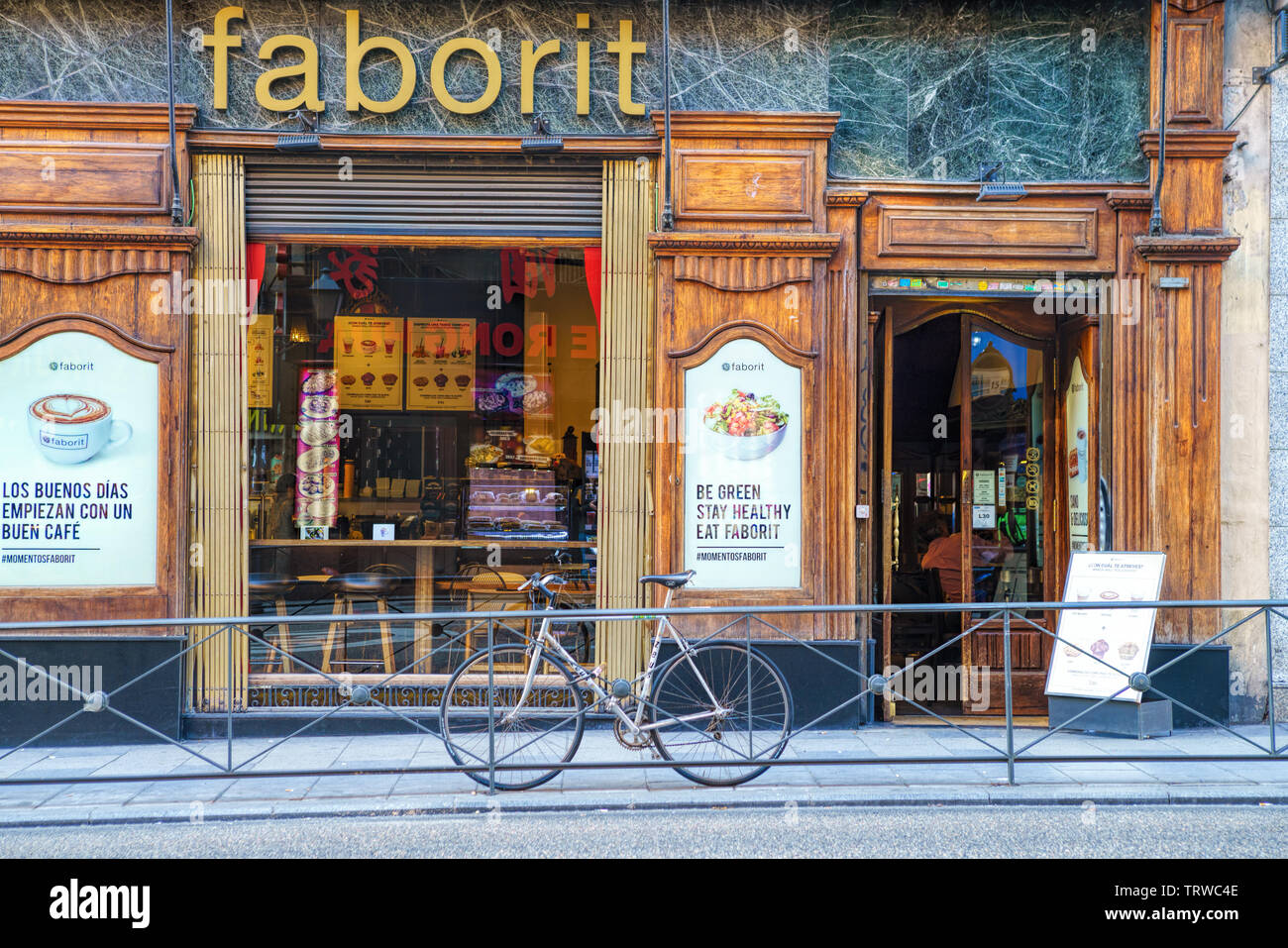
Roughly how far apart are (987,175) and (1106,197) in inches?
36.8

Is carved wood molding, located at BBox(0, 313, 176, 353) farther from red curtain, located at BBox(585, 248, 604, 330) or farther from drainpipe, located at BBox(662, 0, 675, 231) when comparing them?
drainpipe, located at BBox(662, 0, 675, 231)

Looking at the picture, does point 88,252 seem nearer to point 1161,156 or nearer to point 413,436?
point 413,436

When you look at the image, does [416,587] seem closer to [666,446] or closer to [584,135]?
[666,446]

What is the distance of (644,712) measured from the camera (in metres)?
6.61

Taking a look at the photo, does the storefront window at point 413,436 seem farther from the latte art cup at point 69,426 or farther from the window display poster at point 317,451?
the latte art cup at point 69,426

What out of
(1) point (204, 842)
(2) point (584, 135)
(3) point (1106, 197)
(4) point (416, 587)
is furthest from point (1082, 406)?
(1) point (204, 842)

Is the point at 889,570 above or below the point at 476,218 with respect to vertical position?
below

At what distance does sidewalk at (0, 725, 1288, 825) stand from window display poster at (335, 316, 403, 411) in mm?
3166

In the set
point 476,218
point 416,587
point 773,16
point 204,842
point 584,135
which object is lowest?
point 204,842

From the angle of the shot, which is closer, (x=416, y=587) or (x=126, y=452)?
(x=126, y=452)

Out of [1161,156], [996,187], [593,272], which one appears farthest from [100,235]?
[1161,156]

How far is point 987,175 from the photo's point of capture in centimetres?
831

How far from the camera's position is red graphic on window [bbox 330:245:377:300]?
8945 mm

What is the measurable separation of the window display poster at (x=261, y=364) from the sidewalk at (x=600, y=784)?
2821 millimetres
